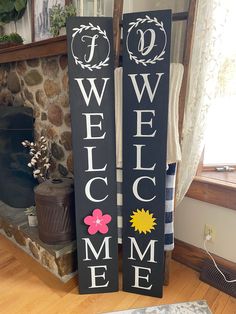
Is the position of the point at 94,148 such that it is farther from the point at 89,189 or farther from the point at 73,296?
the point at 73,296

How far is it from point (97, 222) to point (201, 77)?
0.98 metres

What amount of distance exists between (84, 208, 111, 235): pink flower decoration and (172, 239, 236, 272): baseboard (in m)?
0.68

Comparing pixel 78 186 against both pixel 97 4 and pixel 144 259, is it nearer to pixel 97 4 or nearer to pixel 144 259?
pixel 144 259

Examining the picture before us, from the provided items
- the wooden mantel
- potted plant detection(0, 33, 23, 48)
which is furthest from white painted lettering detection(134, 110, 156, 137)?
potted plant detection(0, 33, 23, 48)

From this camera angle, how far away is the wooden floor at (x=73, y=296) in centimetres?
144

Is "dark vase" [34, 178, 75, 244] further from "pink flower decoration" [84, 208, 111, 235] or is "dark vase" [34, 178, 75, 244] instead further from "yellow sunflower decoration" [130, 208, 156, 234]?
"yellow sunflower decoration" [130, 208, 156, 234]

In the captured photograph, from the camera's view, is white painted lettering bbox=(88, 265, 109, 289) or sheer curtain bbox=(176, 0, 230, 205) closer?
sheer curtain bbox=(176, 0, 230, 205)

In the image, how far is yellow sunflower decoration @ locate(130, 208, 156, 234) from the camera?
136cm

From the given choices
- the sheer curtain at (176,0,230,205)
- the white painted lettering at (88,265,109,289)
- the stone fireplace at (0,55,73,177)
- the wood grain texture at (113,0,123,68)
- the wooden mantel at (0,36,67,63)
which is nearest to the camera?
the sheer curtain at (176,0,230,205)

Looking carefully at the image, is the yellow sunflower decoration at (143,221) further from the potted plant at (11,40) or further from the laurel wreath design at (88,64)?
the potted plant at (11,40)

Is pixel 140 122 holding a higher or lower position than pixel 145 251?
higher

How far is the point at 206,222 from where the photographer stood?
5.43 ft

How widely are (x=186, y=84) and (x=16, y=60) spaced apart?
4.64 ft

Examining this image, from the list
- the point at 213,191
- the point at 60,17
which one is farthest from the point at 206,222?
the point at 60,17
